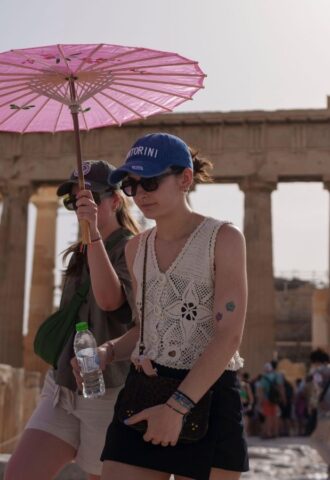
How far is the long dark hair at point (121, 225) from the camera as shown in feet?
14.0

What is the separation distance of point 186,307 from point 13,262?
80.0 feet

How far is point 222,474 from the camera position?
3.12 metres

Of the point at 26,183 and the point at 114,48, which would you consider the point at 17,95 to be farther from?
the point at 26,183

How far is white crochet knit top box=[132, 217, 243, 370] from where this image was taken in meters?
3.14

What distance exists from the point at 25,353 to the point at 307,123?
11925 millimetres

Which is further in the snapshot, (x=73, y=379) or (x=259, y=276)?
(x=259, y=276)

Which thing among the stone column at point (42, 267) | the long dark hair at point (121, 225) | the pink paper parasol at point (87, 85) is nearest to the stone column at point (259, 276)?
the stone column at point (42, 267)

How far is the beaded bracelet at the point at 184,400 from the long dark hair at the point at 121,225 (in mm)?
1441

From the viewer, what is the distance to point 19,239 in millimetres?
27172

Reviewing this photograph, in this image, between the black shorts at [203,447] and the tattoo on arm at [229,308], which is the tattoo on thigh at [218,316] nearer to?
the tattoo on arm at [229,308]

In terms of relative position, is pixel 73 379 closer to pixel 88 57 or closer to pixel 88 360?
pixel 88 360

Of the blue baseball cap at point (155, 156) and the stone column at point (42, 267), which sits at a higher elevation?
the stone column at point (42, 267)

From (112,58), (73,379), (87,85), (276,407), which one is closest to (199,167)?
(112,58)

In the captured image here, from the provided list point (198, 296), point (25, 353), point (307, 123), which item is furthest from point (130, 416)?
point (25, 353)
